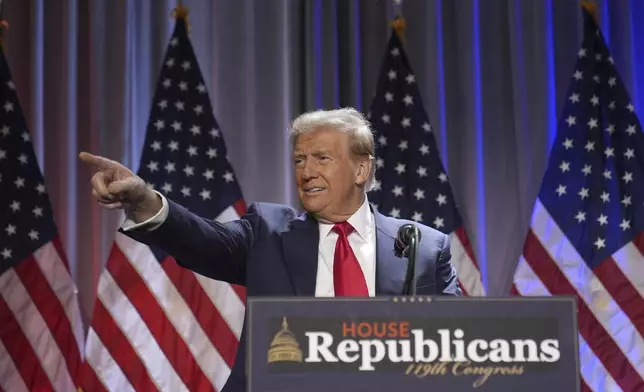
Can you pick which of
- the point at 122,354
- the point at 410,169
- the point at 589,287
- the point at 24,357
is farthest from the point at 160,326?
the point at 589,287

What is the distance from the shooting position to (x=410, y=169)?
13.7ft

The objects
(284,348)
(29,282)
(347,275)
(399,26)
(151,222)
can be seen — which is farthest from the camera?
(399,26)

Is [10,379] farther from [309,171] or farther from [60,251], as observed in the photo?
[309,171]

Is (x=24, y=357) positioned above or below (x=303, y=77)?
below

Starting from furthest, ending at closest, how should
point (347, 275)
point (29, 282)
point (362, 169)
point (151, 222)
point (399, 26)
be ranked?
point (399, 26) → point (29, 282) → point (362, 169) → point (347, 275) → point (151, 222)

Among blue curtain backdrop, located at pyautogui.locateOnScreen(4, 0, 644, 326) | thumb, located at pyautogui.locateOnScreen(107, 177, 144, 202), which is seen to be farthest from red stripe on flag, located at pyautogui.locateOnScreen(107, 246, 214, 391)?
thumb, located at pyautogui.locateOnScreen(107, 177, 144, 202)

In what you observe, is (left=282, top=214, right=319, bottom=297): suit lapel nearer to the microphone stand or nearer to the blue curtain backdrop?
the microphone stand

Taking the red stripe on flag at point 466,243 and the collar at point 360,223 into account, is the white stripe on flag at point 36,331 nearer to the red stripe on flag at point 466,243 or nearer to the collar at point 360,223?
the red stripe on flag at point 466,243

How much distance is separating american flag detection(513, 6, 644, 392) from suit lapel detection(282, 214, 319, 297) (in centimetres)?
208

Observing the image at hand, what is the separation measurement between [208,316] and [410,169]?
1202 millimetres

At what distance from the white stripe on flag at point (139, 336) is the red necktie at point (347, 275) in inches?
78.2

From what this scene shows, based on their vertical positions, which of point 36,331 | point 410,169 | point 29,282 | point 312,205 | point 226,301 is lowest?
point 36,331

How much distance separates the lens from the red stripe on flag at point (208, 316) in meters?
3.95

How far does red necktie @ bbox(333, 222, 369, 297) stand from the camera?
210 centimetres
